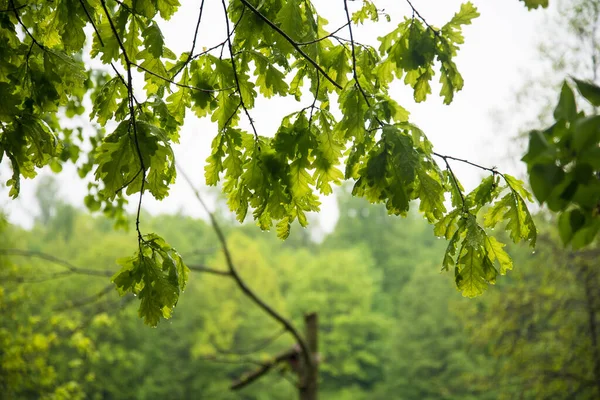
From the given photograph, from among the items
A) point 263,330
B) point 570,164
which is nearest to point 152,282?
point 570,164

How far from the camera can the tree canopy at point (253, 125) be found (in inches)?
68.1

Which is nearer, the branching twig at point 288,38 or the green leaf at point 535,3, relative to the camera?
the green leaf at point 535,3

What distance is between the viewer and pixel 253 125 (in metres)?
1.92

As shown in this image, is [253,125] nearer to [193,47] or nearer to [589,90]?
[193,47]

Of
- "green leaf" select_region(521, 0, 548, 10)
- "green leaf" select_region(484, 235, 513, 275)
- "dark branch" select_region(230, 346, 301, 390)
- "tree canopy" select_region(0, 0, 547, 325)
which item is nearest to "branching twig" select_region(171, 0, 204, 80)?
"tree canopy" select_region(0, 0, 547, 325)

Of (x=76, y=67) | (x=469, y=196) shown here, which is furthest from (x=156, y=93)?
(x=469, y=196)

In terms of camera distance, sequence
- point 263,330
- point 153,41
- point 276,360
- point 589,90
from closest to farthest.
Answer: point 589,90 → point 153,41 → point 276,360 → point 263,330

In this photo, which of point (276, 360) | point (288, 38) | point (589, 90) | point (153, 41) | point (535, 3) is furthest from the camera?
point (276, 360)

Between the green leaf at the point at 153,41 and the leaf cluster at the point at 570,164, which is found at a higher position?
the green leaf at the point at 153,41

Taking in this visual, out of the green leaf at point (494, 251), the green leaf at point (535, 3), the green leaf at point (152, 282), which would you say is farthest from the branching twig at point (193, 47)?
the green leaf at point (494, 251)

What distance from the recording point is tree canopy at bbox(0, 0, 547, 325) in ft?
5.68

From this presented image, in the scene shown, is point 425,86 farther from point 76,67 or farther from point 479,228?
point 76,67

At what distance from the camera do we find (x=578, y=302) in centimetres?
1039

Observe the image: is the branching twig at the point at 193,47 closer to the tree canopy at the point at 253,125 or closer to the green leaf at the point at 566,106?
the tree canopy at the point at 253,125
